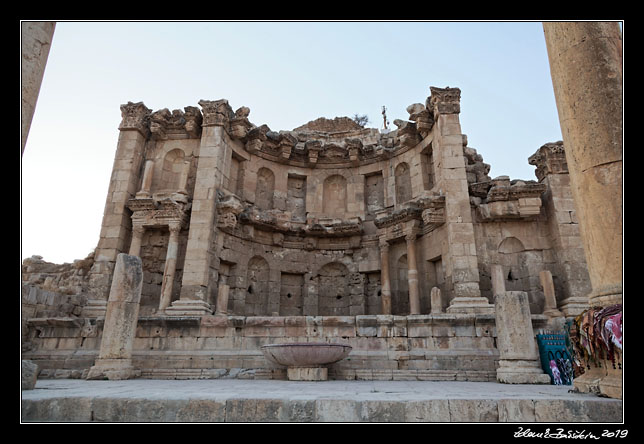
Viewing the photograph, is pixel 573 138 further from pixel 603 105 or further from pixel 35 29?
pixel 35 29

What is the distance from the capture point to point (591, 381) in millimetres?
4551

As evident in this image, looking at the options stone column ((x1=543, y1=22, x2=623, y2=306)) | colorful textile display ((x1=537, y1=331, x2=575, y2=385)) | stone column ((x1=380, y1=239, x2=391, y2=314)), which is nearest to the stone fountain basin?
colorful textile display ((x1=537, y1=331, x2=575, y2=385))

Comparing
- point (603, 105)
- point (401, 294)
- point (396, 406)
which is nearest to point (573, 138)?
point (603, 105)

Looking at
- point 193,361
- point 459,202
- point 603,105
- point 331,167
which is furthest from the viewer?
point 331,167

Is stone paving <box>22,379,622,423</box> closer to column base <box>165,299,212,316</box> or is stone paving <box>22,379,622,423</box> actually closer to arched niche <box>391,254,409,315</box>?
column base <box>165,299,212,316</box>

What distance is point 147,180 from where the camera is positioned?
14.6 m

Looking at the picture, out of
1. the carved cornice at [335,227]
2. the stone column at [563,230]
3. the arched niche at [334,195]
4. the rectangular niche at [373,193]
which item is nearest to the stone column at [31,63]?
the carved cornice at [335,227]

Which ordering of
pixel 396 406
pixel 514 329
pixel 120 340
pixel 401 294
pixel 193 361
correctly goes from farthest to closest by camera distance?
pixel 401 294 < pixel 193 361 < pixel 120 340 < pixel 514 329 < pixel 396 406

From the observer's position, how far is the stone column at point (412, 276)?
44.9ft

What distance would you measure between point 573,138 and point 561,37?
4.53 ft

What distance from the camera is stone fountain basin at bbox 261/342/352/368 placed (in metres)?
8.02

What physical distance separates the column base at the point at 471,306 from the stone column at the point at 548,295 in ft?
6.50

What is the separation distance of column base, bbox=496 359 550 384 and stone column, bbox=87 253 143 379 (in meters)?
8.02

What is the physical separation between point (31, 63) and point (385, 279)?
1318cm
